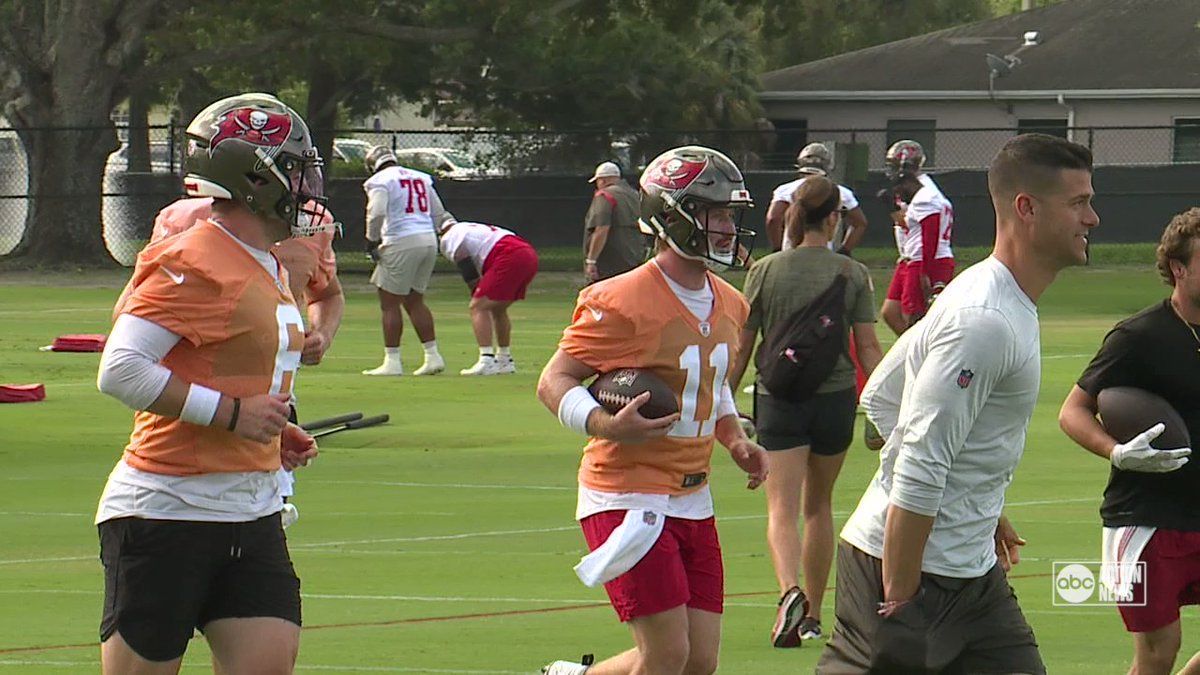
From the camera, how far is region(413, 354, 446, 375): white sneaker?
71.4ft

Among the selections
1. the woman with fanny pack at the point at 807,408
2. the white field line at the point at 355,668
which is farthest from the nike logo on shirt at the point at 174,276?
the woman with fanny pack at the point at 807,408

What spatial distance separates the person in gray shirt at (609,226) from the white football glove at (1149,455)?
16.1m

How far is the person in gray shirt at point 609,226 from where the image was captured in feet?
76.5

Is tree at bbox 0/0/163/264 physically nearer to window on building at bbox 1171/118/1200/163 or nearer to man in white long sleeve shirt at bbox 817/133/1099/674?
window on building at bbox 1171/118/1200/163

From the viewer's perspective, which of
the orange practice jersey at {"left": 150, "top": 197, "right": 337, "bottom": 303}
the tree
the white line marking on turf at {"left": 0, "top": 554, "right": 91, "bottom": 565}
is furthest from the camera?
the tree

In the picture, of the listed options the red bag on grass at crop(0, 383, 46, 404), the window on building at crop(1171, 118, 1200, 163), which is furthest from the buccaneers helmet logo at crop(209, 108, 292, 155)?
the window on building at crop(1171, 118, 1200, 163)

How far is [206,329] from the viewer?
19.5ft

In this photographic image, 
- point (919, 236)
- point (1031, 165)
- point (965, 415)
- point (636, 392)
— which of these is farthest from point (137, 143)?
point (965, 415)

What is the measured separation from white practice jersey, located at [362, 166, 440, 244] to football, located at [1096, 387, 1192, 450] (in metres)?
14.8

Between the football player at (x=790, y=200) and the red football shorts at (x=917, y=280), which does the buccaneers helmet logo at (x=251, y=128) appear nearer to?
the football player at (x=790, y=200)

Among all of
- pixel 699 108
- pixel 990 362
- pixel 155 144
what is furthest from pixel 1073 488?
pixel 155 144

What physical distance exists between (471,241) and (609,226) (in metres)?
2.05

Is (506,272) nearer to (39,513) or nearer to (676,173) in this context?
(39,513)

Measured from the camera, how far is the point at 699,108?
157 ft
